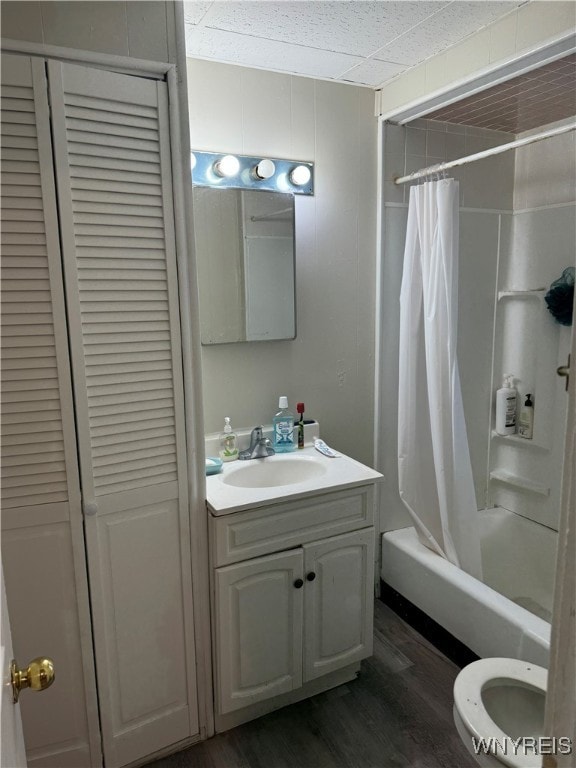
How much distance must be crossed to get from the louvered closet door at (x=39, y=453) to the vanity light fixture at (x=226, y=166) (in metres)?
0.73

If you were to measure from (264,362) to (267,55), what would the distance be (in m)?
1.12

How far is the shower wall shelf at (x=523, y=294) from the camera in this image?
8.18ft

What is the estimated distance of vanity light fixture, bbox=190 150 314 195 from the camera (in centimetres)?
197

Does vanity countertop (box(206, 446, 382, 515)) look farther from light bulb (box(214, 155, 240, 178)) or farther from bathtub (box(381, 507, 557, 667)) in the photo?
light bulb (box(214, 155, 240, 178))

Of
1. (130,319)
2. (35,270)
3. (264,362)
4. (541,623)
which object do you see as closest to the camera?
(35,270)

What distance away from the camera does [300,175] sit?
2137mm

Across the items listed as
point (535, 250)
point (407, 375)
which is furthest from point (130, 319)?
point (535, 250)

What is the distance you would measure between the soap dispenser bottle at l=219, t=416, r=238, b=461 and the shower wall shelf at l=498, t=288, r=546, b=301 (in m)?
1.50

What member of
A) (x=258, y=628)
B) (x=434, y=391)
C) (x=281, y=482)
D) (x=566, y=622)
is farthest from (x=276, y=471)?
(x=566, y=622)

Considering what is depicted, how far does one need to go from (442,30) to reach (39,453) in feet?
6.01

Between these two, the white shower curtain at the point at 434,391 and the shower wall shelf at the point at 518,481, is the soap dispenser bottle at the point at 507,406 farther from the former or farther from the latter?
the white shower curtain at the point at 434,391

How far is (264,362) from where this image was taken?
87.0 inches

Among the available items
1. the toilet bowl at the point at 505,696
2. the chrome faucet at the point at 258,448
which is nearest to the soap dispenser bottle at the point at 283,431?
the chrome faucet at the point at 258,448

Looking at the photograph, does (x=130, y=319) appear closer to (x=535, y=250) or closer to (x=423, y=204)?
(x=423, y=204)
